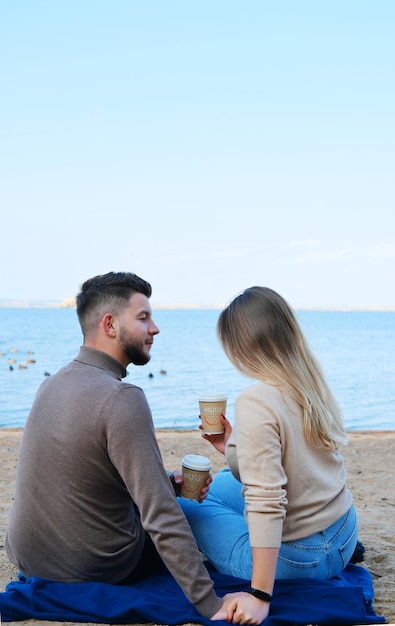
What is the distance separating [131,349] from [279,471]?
852mm

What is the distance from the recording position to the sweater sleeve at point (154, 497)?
285cm

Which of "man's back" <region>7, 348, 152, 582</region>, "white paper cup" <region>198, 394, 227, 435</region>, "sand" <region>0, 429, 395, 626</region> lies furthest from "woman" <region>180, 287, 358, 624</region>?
"sand" <region>0, 429, 395, 626</region>

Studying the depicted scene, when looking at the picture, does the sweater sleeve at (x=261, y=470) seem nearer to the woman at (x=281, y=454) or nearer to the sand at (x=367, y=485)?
the woman at (x=281, y=454)

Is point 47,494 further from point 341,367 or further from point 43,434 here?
point 341,367

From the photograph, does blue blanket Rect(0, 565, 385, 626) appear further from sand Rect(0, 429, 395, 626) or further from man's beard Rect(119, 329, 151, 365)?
man's beard Rect(119, 329, 151, 365)

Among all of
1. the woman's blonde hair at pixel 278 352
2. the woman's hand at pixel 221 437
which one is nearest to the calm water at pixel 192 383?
the woman's blonde hair at pixel 278 352

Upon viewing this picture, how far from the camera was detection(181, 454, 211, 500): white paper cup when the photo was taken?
3.40 m

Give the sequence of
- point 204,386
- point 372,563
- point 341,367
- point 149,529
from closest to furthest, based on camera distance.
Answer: point 149,529
point 372,563
point 204,386
point 341,367

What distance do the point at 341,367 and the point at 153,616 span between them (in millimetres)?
31425

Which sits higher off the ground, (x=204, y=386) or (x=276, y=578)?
(x=276, y=578)

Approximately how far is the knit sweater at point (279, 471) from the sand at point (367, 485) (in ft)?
2.32

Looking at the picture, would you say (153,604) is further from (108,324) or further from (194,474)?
(108,324)

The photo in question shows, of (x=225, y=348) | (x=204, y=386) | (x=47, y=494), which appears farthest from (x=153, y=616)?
(x=204, y=386)

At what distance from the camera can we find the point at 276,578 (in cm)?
324
